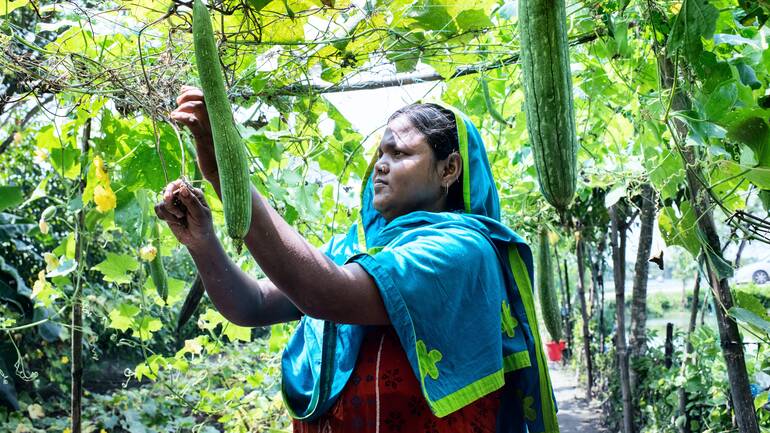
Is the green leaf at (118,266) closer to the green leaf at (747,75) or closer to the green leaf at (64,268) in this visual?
the green leaf at (64,268)

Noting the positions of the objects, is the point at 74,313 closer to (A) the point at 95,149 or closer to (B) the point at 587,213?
(A) the point at 95,149

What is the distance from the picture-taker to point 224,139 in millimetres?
842

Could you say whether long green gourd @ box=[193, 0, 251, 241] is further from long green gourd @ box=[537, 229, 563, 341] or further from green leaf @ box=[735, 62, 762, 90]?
long green gourd @ box=[537, 229, 563, 341]

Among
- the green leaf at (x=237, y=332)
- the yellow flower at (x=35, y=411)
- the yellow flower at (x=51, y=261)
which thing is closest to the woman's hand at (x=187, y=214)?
the yellow flower at (x=51, y=261)

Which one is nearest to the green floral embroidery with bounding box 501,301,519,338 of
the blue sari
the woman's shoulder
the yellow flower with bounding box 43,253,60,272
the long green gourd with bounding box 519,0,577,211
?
the blue sari

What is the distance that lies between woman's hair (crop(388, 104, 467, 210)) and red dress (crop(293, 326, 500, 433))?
1.21 ft

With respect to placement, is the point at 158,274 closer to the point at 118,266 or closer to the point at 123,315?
the point at 118,266

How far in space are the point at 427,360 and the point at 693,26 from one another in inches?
30.7

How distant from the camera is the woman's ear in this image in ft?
4.72

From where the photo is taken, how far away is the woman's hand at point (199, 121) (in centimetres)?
95

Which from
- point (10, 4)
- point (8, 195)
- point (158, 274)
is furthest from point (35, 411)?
point (10, 4)

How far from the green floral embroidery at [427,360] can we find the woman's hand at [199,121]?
466 millimetres

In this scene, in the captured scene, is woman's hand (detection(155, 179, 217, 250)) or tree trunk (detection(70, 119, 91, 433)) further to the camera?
tree trunk (detection(70, 119, 91, 433))

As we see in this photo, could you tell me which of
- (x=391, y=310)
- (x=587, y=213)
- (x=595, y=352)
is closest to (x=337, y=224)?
(x=391, y=310)
